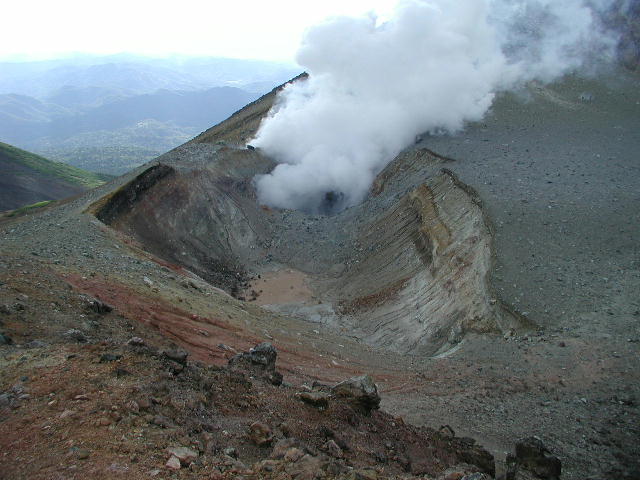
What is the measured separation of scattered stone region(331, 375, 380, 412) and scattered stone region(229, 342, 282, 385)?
1.52 metres

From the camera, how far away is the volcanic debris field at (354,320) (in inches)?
287

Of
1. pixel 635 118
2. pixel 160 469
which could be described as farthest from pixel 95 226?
pixel 635 118

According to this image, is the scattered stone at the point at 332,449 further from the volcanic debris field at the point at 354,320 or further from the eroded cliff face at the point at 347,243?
the eroded cliff face at the point at 347,243

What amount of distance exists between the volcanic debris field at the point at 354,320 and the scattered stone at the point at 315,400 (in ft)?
0.12

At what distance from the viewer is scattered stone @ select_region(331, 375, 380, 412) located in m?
9.64

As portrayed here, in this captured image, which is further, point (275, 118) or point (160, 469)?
point (275, 118)

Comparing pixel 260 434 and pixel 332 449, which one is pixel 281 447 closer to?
pixel 260 434

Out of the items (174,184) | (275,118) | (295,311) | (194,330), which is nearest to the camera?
(194,330)

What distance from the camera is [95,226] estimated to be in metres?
22.2

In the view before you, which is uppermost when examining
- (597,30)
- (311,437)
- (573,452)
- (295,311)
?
(597,30)

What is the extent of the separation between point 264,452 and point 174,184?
83.1 ft

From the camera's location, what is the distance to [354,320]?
22.7 metres

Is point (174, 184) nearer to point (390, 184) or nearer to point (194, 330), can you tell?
point (390, 184)

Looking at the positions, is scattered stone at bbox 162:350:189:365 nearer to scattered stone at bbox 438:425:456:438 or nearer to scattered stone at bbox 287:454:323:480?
scattered stone at bbox 287:454:323:480
